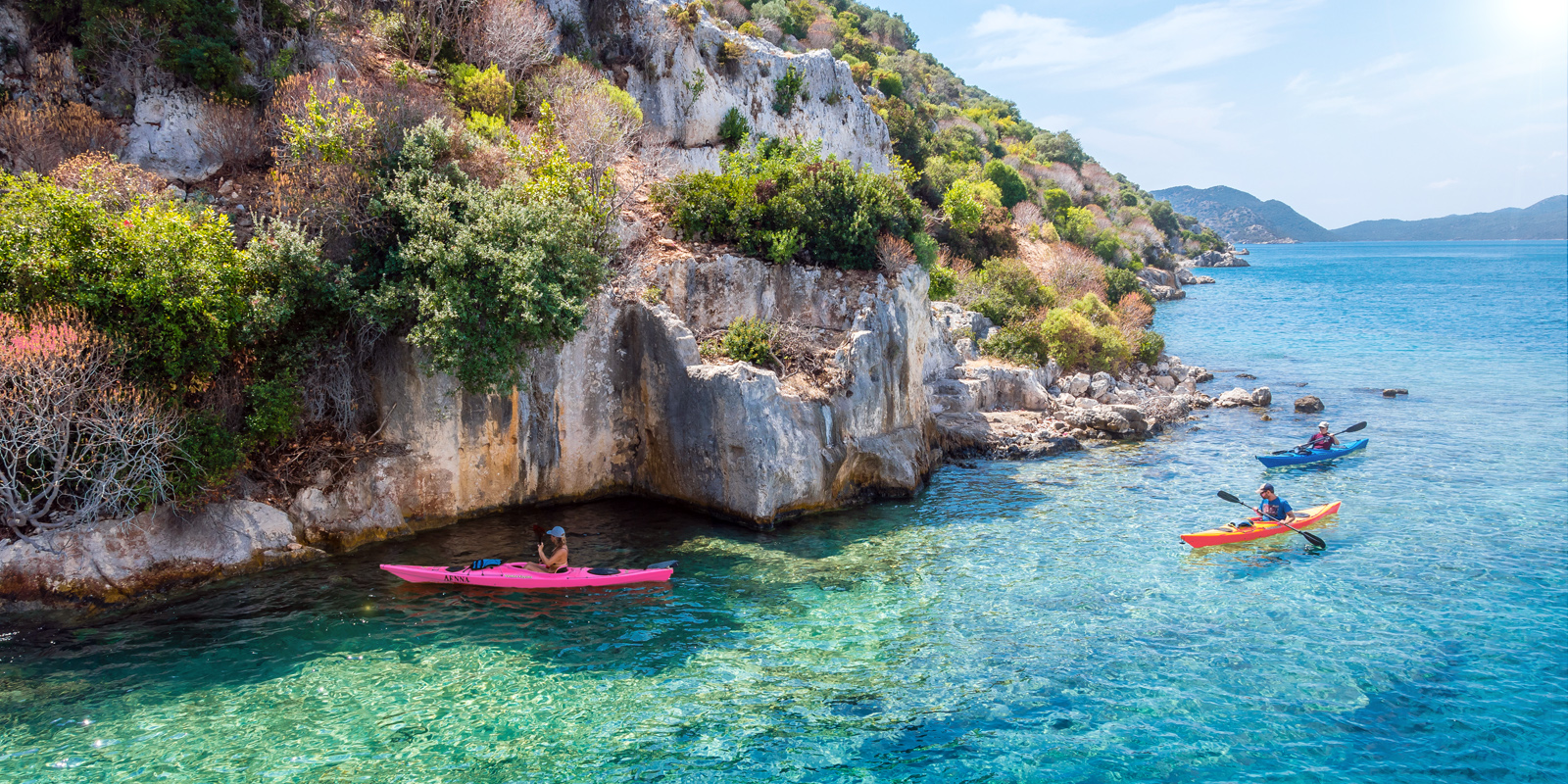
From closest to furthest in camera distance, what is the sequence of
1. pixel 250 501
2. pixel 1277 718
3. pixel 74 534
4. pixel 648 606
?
pixel 1277 718, pixel 74 534, pixel 648 606, pixel 250 501

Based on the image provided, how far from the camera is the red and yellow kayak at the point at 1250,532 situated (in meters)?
19.7

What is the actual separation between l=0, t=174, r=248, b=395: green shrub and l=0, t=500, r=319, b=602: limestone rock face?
110 inches

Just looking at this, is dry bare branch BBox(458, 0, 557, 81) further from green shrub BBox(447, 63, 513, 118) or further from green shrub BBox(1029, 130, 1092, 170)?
green shrub BBox(1029, 130, 1092, 170)

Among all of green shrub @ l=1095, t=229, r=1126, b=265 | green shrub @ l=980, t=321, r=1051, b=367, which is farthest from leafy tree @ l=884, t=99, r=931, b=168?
green shrub @ l=980, t=321, r=1051, b=367

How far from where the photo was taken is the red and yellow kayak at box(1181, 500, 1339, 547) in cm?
1967

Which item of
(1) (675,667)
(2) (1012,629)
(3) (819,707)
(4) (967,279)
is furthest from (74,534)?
(4) (967,279)

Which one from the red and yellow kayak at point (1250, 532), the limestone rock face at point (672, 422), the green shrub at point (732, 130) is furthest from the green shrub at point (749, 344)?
the green shrub at point (732, 130)

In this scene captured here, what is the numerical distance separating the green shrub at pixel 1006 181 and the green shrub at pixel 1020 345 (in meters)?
30.7

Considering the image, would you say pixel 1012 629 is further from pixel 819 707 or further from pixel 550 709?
pixel 550 709

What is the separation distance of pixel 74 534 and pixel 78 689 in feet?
13.4

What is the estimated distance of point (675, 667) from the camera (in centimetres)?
1397

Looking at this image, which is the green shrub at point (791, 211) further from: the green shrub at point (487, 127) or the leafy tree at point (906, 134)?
the leafy tree at point (906, 134)

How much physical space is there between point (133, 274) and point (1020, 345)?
101ft

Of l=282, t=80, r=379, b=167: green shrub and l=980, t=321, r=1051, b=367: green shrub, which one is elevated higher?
l=282, t=80, r=379, b=167: green shrub
